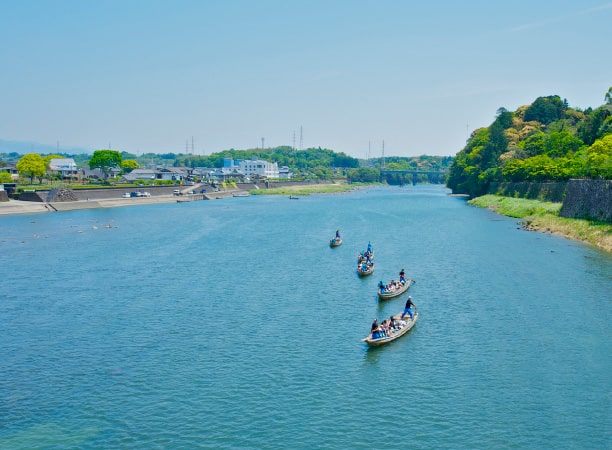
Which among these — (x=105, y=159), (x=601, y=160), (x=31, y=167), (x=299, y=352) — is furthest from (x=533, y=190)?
(x=105, y=159)

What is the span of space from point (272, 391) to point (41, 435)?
29.6 feet

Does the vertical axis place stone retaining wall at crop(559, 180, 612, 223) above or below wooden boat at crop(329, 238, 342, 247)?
above

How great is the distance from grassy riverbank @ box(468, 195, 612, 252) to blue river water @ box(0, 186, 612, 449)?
4.00 m

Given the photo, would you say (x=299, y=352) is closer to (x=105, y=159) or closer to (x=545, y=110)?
(x=545, y=110)

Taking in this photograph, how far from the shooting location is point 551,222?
7369cm

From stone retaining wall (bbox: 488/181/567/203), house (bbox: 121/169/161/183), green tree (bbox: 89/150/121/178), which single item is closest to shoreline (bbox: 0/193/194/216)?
house (bbox: 121/169/161/183)

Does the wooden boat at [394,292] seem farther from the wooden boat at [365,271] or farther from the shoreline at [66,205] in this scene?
the shoreline at [66,205]

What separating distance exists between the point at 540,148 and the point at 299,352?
100m

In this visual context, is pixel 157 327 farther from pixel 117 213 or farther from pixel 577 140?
pixel 577 140

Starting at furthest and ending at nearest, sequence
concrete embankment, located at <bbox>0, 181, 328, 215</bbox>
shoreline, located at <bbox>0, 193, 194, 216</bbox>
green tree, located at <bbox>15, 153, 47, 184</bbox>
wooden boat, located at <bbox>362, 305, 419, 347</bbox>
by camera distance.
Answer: green tree, located at <bbox>15, 153, 47, 184</bbox> → concrete embankment, located at <bbox>0, 181, 328, 215</bbox> → shoreline, located at <bbox>0, 193, 194, 216</bbox> → wooden boat, located at <bbox>362, 305, 419, 347</bbox>

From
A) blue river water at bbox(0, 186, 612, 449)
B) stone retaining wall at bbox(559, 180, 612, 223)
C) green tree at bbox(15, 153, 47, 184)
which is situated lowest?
blue river water at bbox(0, 186, 612, 449)

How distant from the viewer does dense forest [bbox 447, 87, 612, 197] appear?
84.7 m

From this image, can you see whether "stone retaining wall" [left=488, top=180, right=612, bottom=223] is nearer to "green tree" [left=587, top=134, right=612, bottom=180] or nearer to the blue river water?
"green tree" [left=587, top=134, right=612, bottom=180]

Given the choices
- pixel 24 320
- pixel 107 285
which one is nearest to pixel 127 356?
pixel 24 320
